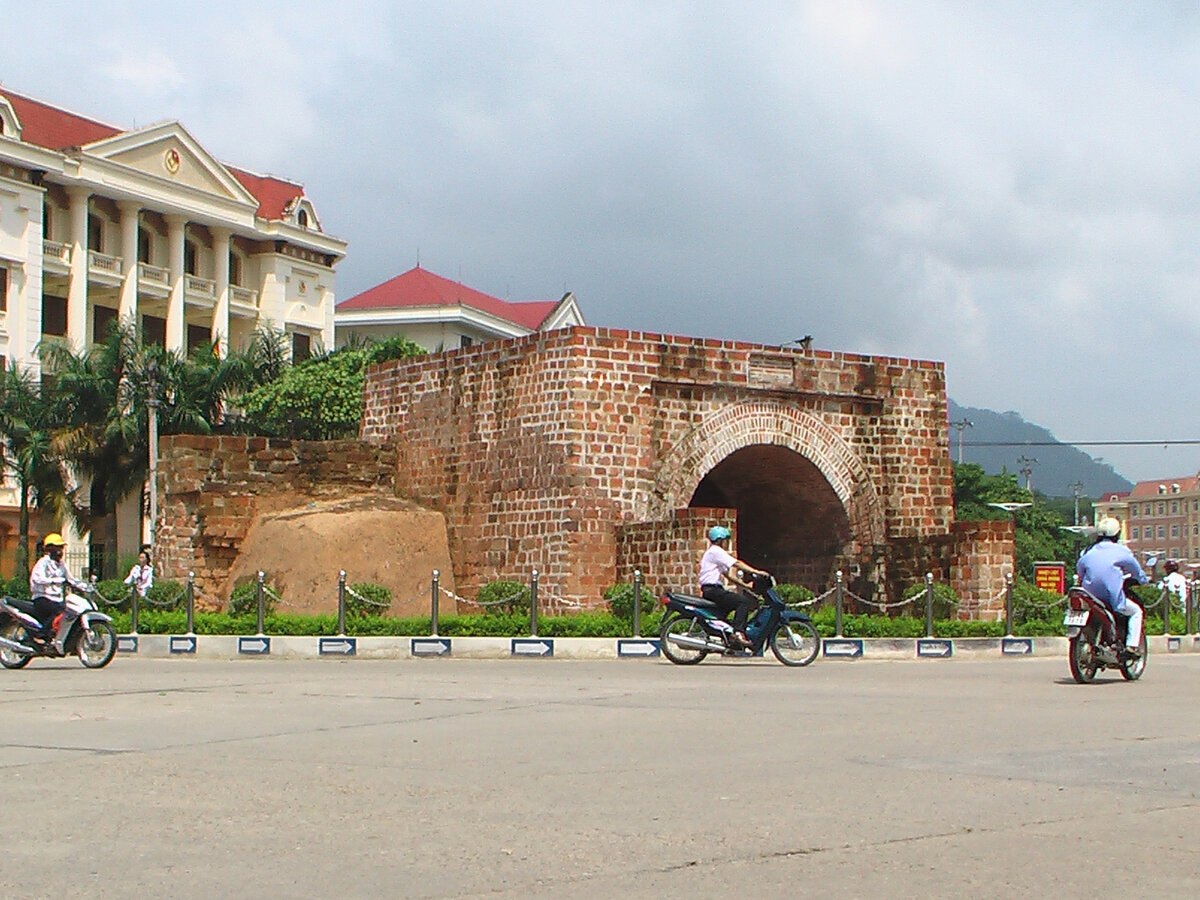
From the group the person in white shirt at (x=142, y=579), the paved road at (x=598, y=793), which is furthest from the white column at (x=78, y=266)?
the paved road at (x=598, y=793)

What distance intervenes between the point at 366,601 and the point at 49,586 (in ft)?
18.5

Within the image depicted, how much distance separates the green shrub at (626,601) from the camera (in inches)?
850

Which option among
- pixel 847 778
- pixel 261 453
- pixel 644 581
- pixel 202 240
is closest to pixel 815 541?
pixel 644 581

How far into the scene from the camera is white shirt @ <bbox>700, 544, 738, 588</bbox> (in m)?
17.0

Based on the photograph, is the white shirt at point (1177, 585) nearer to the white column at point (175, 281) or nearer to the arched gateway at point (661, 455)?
the arched gateway at point (661, 455)

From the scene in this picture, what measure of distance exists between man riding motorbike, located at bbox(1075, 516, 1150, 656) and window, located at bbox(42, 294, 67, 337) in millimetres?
43573

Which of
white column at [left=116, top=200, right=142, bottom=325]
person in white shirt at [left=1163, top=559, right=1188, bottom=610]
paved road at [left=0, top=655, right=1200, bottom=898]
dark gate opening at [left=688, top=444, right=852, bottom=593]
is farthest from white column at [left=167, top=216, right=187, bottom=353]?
paved road at [left=0, top=655, right=1200, bottom=898]

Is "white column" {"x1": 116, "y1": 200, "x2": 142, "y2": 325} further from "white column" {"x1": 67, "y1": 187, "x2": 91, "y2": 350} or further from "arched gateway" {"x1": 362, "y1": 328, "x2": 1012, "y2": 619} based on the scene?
"arched gateway" {"x1": 362, "y1": 328, "x2": 1012, "y2": 619}

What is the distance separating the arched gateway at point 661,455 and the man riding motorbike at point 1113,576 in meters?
7.83

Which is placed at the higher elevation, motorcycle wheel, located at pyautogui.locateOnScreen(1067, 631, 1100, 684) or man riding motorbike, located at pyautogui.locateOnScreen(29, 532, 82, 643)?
man riding motorbike, located at pyautogui.locateOnScreen(29, 532, 82, 643)

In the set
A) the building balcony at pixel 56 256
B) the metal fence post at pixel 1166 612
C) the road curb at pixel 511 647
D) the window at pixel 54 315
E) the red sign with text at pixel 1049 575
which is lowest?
the road curb at pixel 511 647

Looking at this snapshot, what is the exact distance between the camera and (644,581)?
2212 cm

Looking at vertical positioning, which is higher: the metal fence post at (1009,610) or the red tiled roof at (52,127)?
the red tiled roof at (52,127)

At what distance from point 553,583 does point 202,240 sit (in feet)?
127
